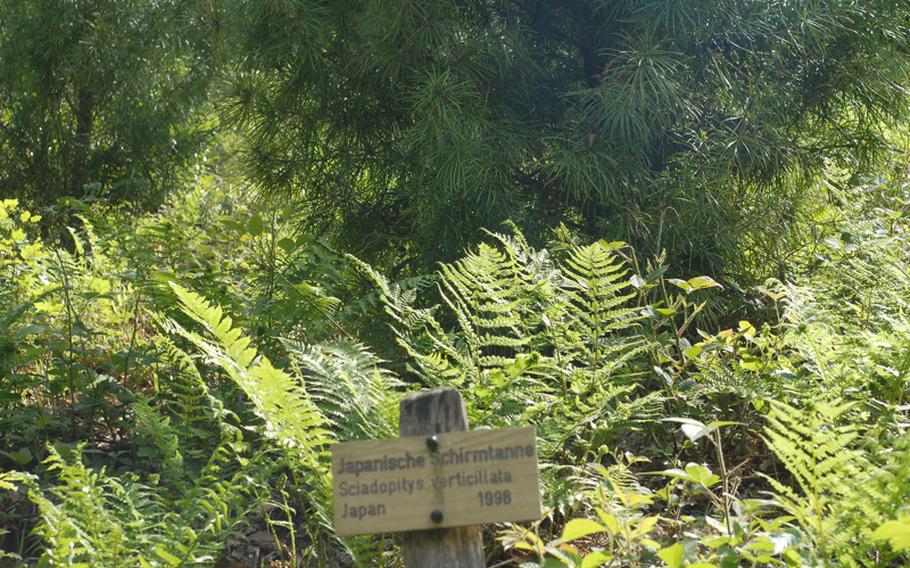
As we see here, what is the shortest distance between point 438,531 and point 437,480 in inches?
5.1

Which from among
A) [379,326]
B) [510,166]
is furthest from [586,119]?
[379,326]

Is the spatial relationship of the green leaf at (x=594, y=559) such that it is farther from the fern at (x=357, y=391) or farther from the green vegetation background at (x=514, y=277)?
the fern at (x=357, y=391)

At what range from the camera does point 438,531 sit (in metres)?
2.29

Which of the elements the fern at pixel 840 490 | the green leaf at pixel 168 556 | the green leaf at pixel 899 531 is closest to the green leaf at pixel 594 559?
the fern at pixel 840 490

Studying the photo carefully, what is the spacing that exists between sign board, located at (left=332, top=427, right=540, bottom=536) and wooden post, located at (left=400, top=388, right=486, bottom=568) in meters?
0.06

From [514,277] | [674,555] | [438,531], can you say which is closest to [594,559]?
[674,555]

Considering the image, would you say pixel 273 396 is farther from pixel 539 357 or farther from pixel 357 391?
pixel 539 357

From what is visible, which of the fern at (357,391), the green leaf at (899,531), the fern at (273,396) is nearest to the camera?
the green leaf at (899,531)

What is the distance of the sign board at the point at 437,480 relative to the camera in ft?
7.29

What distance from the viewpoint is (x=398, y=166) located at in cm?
459

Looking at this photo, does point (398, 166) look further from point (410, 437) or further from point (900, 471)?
point (900, 471)

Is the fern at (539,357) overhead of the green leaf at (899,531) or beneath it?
overhead

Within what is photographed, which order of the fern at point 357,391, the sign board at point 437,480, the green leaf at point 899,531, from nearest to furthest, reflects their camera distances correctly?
the green leaf at point 899,531
the sign board at point 437,480
the fern at point 357,391

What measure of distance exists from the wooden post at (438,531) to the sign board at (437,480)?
A: 0.06 metres
